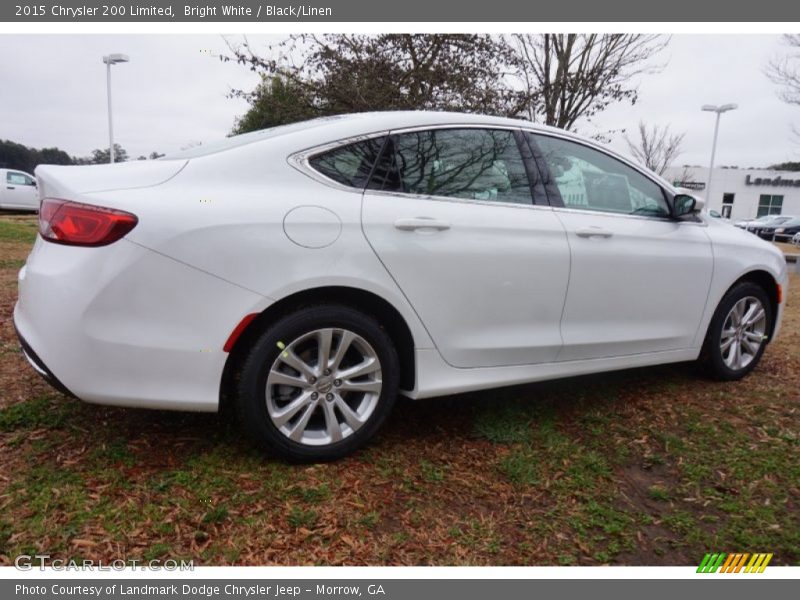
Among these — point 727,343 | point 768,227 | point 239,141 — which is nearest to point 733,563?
point 727,343

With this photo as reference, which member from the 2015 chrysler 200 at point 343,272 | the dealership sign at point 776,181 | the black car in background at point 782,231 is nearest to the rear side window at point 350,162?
the 2015 chrysler 200 at point 343,272

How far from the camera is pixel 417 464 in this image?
8.91 feet

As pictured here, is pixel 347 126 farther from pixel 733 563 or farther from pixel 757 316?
pixel 757 316

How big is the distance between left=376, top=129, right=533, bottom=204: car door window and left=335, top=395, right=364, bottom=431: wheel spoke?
1.00 metres

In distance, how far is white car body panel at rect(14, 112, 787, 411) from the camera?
219 cm

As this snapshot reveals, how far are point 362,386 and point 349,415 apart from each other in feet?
0.47

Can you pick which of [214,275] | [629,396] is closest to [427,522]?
[214,275]

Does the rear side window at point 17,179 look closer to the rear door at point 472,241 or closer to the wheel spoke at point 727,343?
the rear door at point 472,241

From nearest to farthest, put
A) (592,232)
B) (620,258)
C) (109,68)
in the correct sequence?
(592,232) → (620,258) → (109,68)

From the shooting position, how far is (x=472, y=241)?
9.02ft

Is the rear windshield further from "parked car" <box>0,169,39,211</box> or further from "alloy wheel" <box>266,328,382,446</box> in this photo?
"parked car" <box>0,169,39,211</box>

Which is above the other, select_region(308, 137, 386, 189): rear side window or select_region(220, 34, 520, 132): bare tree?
select_region(220, 34, 520, 132): bare tree

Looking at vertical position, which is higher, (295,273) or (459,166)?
(459,166)

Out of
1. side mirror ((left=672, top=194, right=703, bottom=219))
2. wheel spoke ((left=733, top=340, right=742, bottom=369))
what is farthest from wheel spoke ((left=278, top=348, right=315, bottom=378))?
wheel spoke ((left=733, top=340, right=742, bottom=369))
